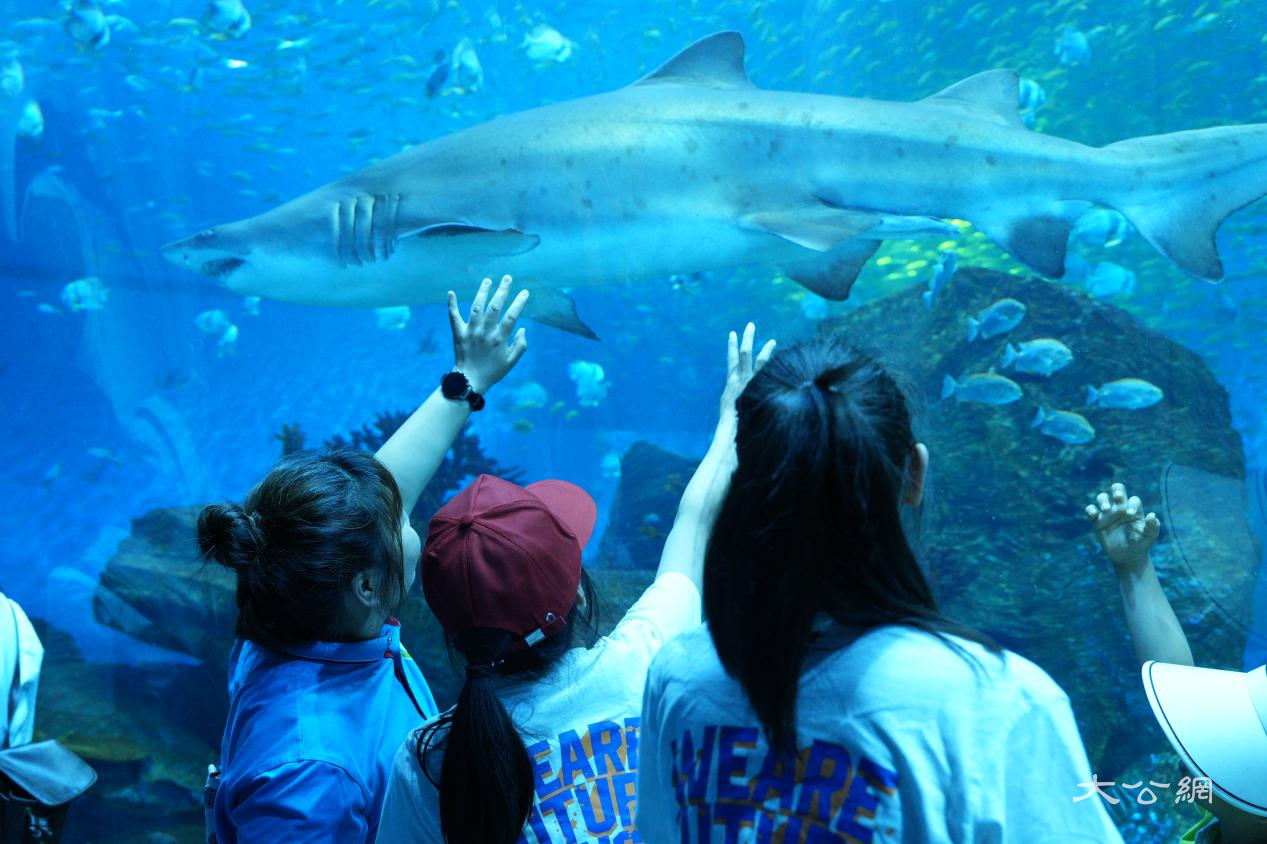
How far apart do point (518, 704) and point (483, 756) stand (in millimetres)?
110

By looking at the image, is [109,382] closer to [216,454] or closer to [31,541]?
[31,541]

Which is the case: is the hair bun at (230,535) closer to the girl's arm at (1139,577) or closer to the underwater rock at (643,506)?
the girl's arm at (1139,577)

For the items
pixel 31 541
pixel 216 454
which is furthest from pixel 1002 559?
pixel 216 454

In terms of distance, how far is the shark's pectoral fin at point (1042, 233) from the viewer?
10.8 ft

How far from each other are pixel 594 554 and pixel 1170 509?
492 cm

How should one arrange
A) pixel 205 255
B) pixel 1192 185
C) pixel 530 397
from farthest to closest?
pixel 530 397 < pixel 205 255 < pixel 1192 185

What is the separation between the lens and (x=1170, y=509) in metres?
3.59

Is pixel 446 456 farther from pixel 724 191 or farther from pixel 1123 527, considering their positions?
pixel 1123 527

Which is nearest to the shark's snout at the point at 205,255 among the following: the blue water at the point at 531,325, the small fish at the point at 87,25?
the blue water at the point at 531,325

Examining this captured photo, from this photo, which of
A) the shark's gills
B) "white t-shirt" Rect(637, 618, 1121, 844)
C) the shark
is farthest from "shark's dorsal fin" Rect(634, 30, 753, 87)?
the shark's gills

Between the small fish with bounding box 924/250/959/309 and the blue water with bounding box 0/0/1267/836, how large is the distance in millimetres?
3606

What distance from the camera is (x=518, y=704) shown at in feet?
3.89

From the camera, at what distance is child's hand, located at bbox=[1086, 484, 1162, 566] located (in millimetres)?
1544

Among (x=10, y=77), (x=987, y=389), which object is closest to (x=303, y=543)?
(x=987, y=389)
